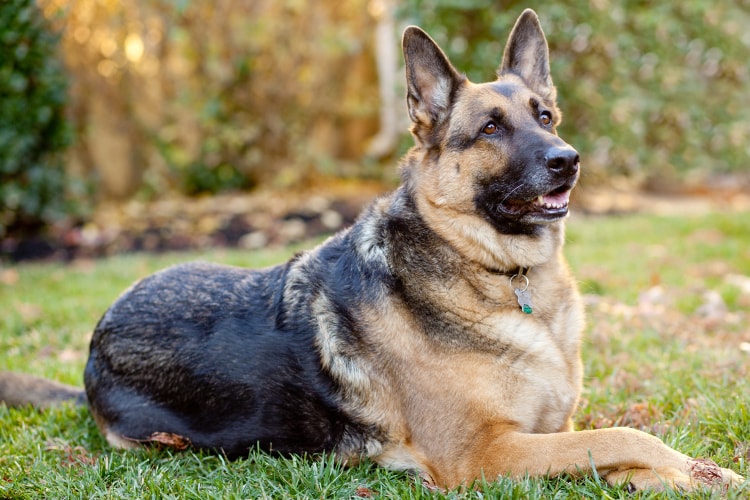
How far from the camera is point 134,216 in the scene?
1017 cm

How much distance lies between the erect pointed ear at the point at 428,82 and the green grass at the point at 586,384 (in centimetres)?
179

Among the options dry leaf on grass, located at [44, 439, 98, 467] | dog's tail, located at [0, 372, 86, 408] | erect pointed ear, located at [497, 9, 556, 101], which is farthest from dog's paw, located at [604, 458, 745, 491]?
dog's tail, located at [0, 372, 86, 408]

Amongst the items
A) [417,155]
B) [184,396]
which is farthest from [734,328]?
[184,396]

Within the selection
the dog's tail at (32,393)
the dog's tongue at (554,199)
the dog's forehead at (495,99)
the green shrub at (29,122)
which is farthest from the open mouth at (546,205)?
the green shrub at (29,122)

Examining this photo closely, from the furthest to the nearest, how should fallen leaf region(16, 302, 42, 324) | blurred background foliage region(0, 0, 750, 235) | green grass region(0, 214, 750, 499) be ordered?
blurred background foliage region(0, 0, 750, 235)
fallen leaf region(16, 302, 42, 324)
green grass region(0, 214, 750, 499)

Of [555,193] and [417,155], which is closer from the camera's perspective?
[555,193]

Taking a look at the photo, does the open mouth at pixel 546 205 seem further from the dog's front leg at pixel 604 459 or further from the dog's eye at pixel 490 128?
the dog's front leg at pixel 604 459

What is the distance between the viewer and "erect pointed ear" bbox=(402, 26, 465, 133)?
3.54 meters

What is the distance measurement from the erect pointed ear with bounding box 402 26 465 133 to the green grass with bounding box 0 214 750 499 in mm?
1793

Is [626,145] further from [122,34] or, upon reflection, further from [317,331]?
[317,331]

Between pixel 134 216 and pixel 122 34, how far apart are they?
2.98 meters

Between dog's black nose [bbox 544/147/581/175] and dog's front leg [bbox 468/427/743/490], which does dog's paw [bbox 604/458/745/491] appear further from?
dog's black nose [bbox 544/147/581/175]

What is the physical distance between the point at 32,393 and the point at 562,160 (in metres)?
3.33

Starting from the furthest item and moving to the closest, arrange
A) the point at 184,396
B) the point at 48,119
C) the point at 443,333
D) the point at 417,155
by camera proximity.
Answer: the point at 48,119 < the point at 417,155 < the point at 184,396 < the point at 443,333
